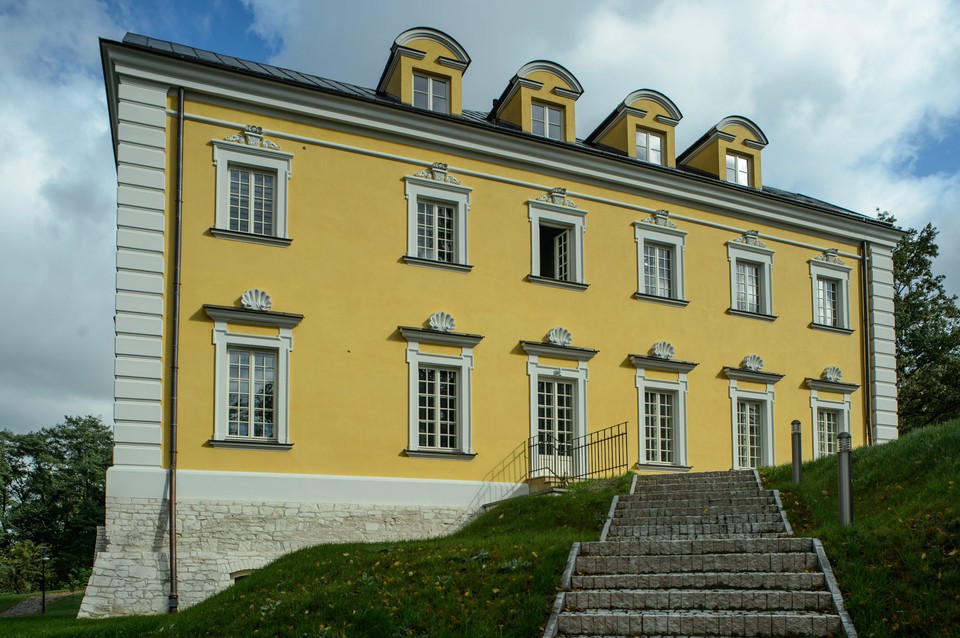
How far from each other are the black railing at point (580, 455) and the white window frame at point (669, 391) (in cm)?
60

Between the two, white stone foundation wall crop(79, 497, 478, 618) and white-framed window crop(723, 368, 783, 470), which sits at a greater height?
white-framed window crop(723, 368, 783, 470)

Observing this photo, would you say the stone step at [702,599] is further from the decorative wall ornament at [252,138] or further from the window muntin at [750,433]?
the window muntin at [750,433]

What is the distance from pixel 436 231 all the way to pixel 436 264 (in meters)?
0.84

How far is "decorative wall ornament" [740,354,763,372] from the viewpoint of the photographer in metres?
24.7

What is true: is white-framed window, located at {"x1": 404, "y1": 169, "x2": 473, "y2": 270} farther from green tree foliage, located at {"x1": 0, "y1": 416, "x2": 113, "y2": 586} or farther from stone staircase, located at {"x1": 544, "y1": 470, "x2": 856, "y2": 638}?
green tree foliage, located at {"x1": 0, "y1": 416, "x2": 113, "y2": 586}

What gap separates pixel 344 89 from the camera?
22.3 metres

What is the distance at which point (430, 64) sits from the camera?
73.8 ft

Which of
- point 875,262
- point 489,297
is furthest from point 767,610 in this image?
point 875,262

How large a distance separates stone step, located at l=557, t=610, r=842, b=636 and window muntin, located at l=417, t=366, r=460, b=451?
989 centimetres

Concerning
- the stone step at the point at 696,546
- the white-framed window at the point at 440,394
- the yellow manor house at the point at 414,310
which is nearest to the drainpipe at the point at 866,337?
the yellow manor house at the point at 414,310

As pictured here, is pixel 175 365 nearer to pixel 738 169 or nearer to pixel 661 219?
pixel 661 219

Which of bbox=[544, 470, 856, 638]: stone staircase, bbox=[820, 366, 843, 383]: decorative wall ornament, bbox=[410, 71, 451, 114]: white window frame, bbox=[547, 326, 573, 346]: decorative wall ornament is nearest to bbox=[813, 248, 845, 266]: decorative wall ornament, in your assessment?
bbox=[820, 366, 843, 383]: decorative wall ornament

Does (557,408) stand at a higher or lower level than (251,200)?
lower

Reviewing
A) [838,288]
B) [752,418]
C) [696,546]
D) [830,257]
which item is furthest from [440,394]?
[838,288]
